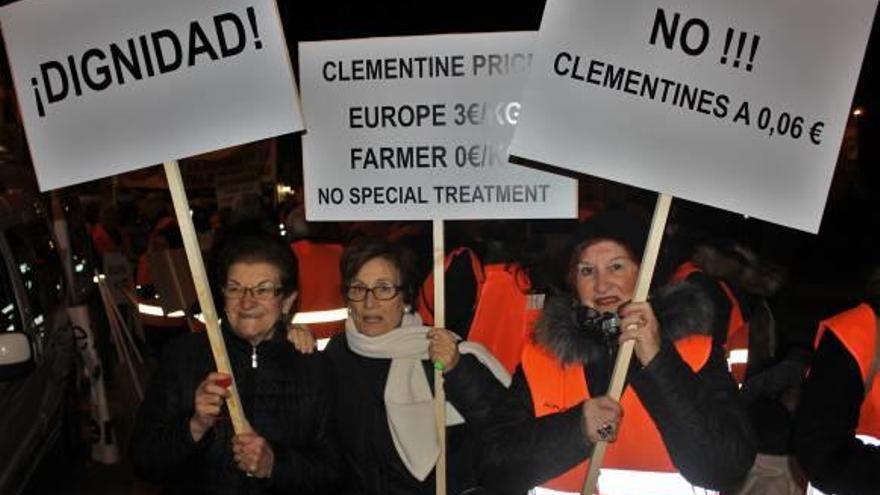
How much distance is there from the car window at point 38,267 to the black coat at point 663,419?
3.94 m

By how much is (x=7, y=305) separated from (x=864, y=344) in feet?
15.3

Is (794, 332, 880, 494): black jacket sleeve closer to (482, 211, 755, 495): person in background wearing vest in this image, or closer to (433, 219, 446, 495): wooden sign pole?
(482, 211, 755, 495): person in background wearing vest

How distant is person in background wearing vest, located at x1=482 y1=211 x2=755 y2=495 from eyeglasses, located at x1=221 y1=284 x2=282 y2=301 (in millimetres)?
831

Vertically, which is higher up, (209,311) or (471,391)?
(209,311)

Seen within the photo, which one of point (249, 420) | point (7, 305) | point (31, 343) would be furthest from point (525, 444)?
point (7, 305)

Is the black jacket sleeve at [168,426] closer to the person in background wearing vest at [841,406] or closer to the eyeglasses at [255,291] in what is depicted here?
the eyeglasses at [255,291]

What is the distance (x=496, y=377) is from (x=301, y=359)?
2.40 feet

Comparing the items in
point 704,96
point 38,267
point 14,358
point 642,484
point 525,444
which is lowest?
point 642,484

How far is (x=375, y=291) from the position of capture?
4277 mm

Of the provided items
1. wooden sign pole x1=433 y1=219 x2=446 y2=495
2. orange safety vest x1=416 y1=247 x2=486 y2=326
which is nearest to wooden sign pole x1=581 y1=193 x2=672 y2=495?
wooden sign pole x1=433 y1=219 x2=446 y2=495

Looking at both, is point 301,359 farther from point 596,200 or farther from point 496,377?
point 596,200

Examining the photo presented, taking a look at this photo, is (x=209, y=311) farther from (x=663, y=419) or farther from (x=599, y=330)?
(x=663, y=419)

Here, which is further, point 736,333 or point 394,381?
point 736,333

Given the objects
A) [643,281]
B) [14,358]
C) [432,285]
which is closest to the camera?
[643,281]
